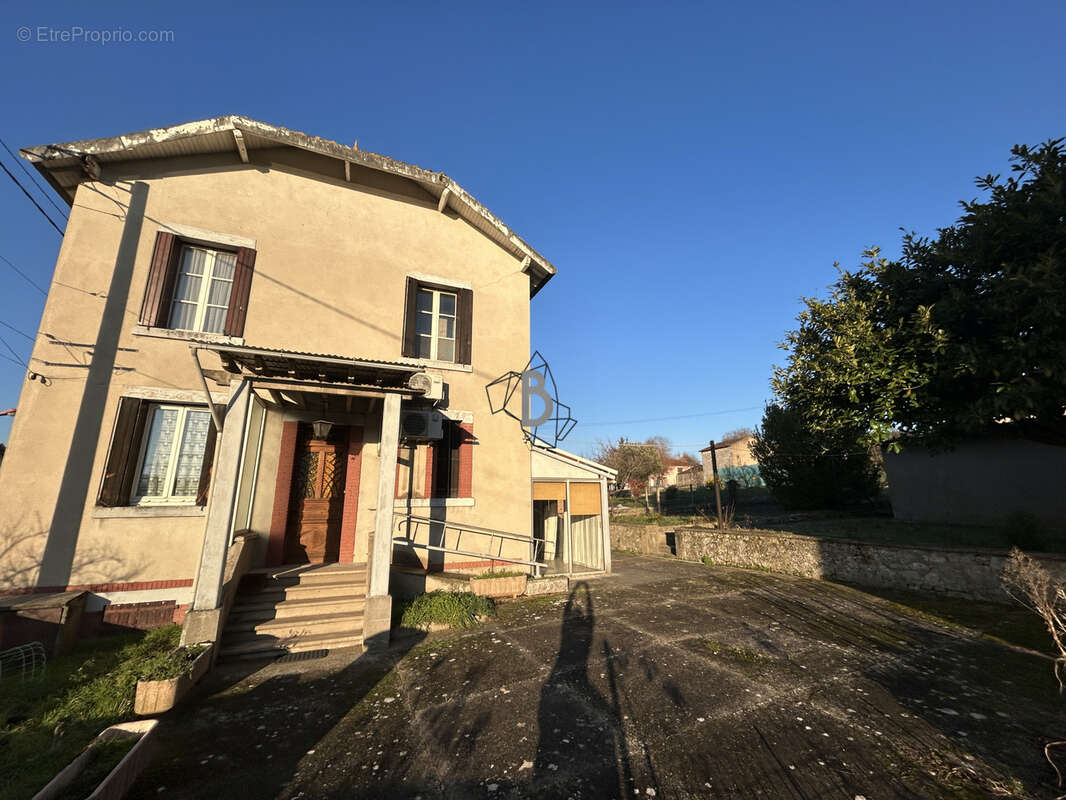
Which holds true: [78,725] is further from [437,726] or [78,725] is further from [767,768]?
[767,768]

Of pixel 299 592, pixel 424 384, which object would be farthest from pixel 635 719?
pixel 424 384

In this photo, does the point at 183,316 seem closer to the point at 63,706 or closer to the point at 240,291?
the point at 240,291

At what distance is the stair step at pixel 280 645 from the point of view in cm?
550

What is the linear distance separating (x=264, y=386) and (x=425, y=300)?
13.9 ft

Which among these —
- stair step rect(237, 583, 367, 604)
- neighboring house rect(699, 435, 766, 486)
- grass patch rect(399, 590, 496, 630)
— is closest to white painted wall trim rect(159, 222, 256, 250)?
stair step rect(237, 583, 367, 604)

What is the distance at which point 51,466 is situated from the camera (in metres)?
6.05

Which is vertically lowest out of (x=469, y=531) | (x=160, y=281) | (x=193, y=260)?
(x=469, y=531)

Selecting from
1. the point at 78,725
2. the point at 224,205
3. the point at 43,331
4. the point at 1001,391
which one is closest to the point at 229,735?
the point at 78,725

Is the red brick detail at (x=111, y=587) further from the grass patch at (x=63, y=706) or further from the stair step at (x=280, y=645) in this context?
the stair step at (x=280, y=645)

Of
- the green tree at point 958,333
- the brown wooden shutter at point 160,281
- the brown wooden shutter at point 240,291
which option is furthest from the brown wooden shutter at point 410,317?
the green tree at point 958,333

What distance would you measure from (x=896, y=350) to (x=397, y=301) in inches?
409

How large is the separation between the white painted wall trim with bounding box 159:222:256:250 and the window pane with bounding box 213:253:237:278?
266 mm

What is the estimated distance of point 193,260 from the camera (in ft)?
24.9

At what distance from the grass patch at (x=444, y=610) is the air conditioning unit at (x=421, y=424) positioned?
297 centimetres
